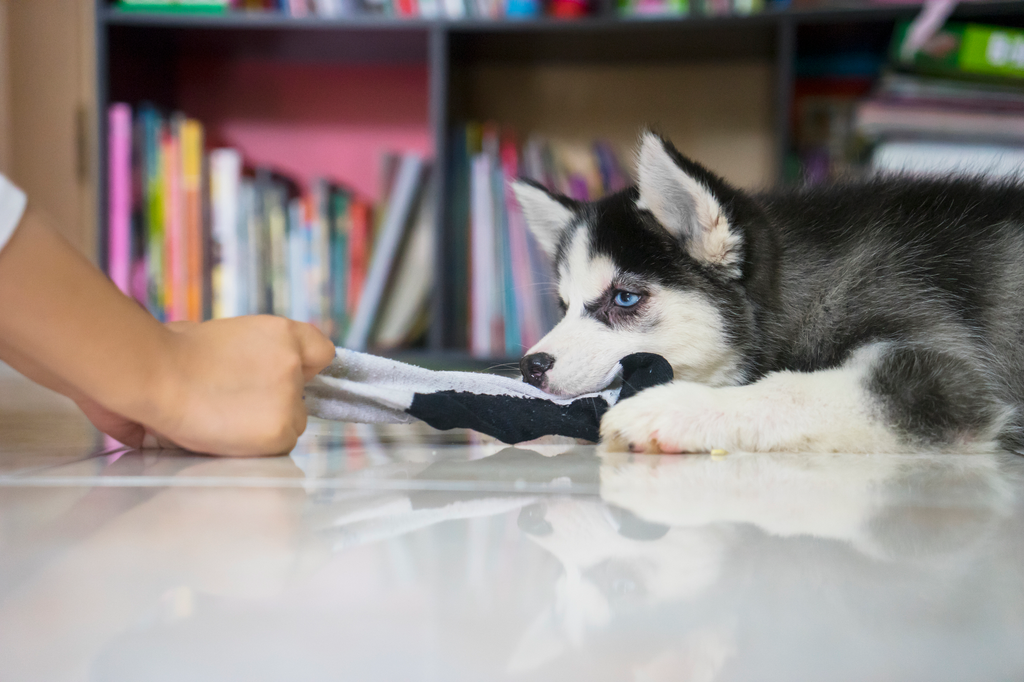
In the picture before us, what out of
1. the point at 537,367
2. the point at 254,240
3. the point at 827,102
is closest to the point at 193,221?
the point at 254,240

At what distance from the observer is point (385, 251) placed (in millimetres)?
Answer: 2291

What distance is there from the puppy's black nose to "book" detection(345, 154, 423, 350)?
1251 millimetres

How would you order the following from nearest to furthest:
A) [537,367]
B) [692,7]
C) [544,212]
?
[537,367], [544,212], [692,7]

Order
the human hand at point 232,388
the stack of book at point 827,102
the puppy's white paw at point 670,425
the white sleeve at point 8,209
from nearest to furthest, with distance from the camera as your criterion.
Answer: the white sleeve at point 8,209, the human hand at point 232,388, the puppy's white paw at point 670,425, the stack of book at point 827,102

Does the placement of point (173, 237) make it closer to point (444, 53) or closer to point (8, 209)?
point (444, 53)

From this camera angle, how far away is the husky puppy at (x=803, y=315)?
2.97ft

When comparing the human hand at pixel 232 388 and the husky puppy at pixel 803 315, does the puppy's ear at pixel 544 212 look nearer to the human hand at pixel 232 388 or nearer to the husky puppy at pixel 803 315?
the husky puppy at pixel 803 315

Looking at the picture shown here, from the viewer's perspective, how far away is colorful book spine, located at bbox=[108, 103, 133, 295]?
2156 millimetres

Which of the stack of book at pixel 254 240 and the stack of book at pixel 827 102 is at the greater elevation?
the stack of book at pixel 827 102

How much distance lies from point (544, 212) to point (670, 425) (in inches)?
29.2

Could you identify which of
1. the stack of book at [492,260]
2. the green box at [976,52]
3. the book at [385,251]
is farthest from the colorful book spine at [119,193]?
the green box at [976,52]

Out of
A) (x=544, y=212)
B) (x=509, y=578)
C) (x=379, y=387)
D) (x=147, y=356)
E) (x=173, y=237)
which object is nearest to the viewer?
(x=509, y=578)

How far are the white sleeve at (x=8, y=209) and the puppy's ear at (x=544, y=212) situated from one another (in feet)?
3.22

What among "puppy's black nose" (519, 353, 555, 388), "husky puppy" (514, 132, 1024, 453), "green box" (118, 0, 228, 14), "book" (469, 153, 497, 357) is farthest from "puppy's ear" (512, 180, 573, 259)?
"green box" (118, 0, 228, 14)
